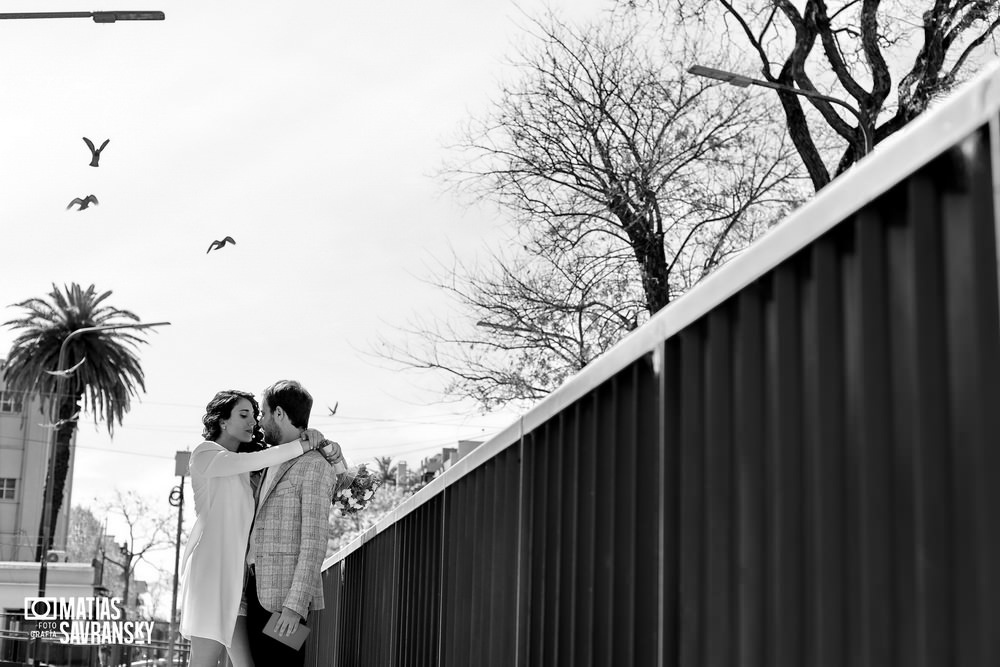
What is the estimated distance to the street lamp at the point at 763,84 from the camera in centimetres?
1345

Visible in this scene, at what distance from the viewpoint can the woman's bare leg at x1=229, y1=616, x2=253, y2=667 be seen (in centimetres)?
555

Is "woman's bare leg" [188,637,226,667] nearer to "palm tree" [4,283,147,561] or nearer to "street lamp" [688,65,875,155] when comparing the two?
"street lamp" [688,65,875,155]

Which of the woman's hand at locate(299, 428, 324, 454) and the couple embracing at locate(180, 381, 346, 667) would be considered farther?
the woman's hand at locate(299, 428, 324, 454)

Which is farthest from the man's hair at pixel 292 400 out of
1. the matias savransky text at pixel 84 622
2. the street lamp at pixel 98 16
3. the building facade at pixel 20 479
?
the building facade at pixel 20 479

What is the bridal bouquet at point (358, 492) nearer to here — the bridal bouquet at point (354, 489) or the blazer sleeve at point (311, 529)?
the bridal bouquet at point (354, 489)

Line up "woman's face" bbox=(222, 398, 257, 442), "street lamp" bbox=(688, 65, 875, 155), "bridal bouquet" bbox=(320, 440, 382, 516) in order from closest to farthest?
"woman's face" bbox=(222, 398, 257, 442)
"bridal bouquet" bbox=(320, 440, 382, 516)
"street lamp" bbox=(688, 65, 875, 155)

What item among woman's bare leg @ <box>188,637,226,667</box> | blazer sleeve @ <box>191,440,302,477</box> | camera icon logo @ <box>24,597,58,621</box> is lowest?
woman's bare leg @ <box>188,637,226,667</box>

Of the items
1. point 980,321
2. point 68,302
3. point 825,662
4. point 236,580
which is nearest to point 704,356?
point 825,662

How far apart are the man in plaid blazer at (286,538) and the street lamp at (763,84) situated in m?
8.62

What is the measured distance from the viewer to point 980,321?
1.43 meters

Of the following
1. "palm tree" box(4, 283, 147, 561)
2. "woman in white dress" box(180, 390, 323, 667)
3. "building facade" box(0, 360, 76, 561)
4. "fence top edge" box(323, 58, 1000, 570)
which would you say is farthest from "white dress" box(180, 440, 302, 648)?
"building facade" box(0, 360, 76, 561)

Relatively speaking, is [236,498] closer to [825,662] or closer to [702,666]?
[702,666]

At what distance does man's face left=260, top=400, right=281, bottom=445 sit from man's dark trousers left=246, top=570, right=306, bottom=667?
0.62 metres

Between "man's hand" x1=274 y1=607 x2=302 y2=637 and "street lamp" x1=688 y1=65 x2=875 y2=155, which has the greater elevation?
"street lamp" x1=688 y1=65 x2=875 y2=155
